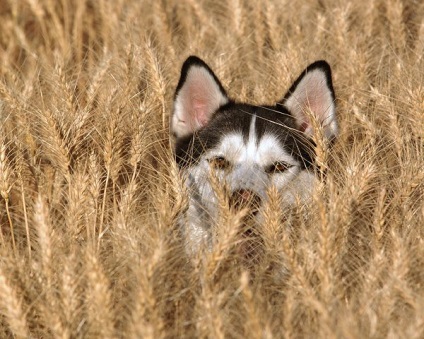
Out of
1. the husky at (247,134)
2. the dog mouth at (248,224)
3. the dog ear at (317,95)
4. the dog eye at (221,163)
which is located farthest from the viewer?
the dog ear at (317,95)

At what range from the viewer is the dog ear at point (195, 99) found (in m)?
5.03

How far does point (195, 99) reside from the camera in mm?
5230

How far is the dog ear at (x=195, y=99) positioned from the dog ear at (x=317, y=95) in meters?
0.47

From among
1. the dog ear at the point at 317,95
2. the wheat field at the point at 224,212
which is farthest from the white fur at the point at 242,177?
the dog ear at the point at 317,95

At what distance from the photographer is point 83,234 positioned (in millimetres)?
4203

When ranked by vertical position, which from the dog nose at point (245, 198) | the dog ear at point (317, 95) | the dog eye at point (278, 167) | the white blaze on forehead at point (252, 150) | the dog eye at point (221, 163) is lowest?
the dog eye at point (278, 167)

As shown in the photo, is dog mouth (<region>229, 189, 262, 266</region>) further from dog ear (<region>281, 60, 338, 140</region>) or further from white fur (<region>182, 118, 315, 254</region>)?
dog ear (<region>281, 60, 338, 140</region>)

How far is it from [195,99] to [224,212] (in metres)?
1.66

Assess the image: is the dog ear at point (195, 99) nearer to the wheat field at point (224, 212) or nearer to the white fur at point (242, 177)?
the wheat field at point (224, 212)

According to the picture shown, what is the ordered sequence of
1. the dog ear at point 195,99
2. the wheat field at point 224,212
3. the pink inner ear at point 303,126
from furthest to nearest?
the pink inner ear at point 303,126 < the dog ear at point 195,99 < the wheat field at point 224,212

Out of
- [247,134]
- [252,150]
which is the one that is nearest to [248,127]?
[247,134]

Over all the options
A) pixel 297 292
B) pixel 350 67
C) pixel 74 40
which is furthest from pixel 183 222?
pixel 74 40

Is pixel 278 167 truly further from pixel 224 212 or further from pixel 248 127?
pixel 224 212

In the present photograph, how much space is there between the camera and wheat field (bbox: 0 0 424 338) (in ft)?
10.7
